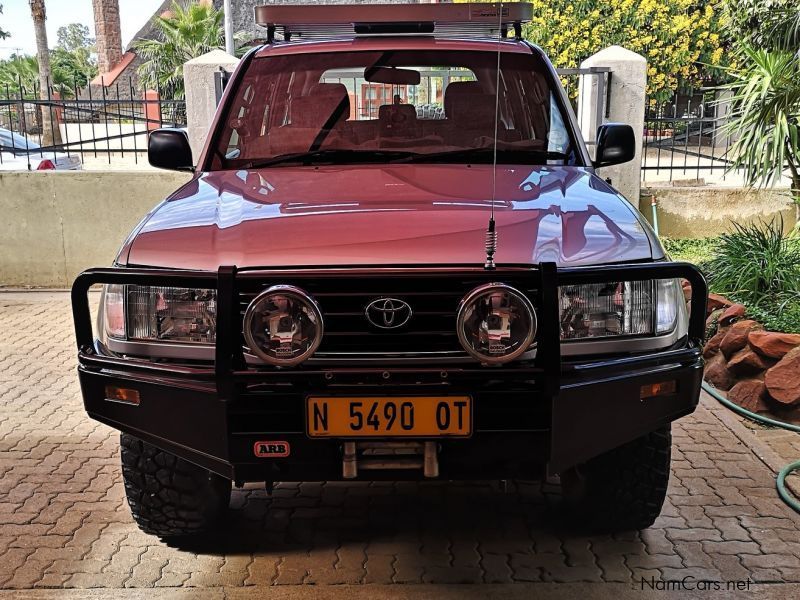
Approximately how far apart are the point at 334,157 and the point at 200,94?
18.2ft

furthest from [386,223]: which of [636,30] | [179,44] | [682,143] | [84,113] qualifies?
[179,44]

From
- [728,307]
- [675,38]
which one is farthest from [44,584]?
[675,38]

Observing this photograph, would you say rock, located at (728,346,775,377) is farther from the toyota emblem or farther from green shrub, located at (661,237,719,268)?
the toyota emblem

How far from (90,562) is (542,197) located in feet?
7.19

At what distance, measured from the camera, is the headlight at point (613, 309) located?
2846 millimetres

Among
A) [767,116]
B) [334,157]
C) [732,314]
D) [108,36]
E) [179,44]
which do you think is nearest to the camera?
[334,157]

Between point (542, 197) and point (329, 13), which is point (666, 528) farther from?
point (329, 13)

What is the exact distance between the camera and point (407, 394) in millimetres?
2689

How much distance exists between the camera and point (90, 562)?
3414 mm

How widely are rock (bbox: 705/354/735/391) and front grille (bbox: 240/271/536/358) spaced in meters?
3.30

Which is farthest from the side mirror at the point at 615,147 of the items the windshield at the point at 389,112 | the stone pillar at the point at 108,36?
the stone pillar at the point at 108,36

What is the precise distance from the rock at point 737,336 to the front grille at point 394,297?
3244 millimetres

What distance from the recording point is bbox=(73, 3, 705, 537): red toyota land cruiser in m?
2.66

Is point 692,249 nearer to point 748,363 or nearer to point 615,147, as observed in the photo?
point 748,363
